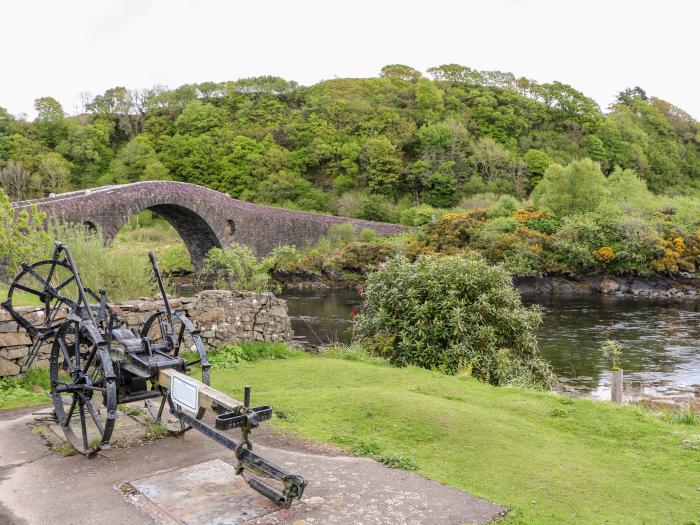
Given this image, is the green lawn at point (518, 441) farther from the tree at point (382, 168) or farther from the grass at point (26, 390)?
the tree at point (382, 168)

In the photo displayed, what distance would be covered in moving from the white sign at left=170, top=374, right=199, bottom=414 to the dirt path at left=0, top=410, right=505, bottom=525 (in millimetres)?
871

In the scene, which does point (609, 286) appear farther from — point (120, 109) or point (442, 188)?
point (120, 109)

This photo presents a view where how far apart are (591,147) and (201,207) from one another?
1862 inches

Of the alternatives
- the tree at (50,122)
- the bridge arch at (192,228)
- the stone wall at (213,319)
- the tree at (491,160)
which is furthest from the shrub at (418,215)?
the tree at (50,122)

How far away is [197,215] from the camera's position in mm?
39125

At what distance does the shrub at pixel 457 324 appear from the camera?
1325 centimetres

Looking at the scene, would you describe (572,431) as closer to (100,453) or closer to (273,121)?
(100,453)

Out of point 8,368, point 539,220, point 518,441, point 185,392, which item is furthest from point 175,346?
point 539,220

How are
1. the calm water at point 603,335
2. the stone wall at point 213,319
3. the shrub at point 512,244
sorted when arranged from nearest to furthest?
the stone wall at point 213,319, the calm water at point 603,335, the shrub at point 512,244

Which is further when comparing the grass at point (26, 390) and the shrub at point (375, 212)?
the shrub at point (375, 212)

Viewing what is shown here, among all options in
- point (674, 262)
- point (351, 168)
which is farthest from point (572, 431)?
point (351, 168)

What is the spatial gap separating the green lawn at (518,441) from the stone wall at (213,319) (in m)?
2.41

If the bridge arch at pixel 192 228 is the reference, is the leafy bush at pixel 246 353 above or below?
below

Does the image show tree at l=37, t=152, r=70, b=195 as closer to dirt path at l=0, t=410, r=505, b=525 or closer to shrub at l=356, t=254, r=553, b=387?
shrub at l=356, t=254, r=553, b=387
